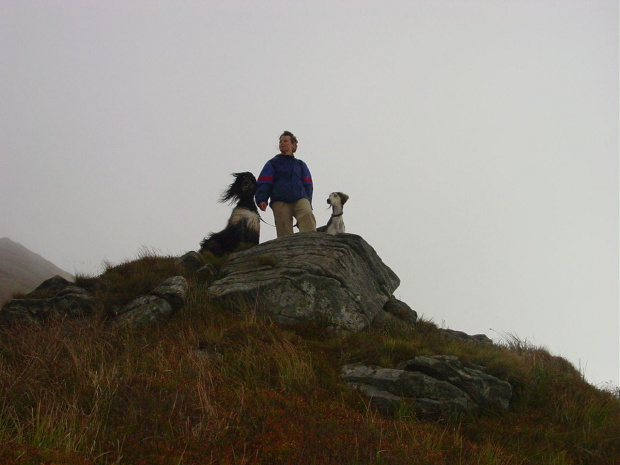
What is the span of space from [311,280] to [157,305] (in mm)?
2427

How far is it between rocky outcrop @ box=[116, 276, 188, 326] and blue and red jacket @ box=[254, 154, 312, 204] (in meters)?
3.06

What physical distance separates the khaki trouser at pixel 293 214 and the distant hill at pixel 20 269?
6296 mm

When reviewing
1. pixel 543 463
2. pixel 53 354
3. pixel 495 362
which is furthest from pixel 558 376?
pixel 53 354

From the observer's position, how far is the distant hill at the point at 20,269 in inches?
833

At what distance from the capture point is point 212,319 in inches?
291

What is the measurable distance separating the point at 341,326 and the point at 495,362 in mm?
2233

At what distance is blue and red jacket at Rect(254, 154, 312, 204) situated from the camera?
1057 cm

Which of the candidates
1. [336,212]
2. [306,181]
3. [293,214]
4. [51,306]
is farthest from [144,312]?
[336,212]

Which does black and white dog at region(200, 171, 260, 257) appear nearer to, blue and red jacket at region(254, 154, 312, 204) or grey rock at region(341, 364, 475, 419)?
blue and red jacket at region(254, 154, 312, 204)

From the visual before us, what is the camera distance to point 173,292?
800 cm

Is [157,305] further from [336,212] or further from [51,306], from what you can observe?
[336,212]

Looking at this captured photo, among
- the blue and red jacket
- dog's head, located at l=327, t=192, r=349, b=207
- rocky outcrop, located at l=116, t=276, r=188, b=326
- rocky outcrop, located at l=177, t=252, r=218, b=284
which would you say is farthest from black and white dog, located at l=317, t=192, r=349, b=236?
rocky outcrop, located at l=116, t=276, r=188, b=326

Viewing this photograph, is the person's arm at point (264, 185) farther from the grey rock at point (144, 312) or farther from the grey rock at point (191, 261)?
the grey rock at point (144, 312)

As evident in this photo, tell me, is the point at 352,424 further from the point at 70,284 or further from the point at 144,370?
the point at 70,284
